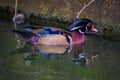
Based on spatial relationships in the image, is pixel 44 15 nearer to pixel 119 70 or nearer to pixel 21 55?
pixel 21 55

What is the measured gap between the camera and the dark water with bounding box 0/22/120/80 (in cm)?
1105

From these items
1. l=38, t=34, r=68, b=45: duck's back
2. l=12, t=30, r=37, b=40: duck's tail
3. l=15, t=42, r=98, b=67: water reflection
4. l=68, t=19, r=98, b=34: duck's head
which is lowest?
l=15, t=42, r=98, b=67: water reflection

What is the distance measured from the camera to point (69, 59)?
12773mm

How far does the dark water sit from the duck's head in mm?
293

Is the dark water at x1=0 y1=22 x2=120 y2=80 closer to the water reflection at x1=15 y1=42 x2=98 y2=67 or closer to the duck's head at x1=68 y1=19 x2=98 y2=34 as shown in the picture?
the water reflection at x1=15 y1=42 x2=98 y2=67

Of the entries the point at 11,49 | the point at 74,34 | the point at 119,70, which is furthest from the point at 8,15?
the point at 119,70

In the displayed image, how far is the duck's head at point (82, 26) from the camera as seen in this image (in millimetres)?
15363

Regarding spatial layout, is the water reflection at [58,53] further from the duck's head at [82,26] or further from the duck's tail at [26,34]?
the duck's head at [82,26]

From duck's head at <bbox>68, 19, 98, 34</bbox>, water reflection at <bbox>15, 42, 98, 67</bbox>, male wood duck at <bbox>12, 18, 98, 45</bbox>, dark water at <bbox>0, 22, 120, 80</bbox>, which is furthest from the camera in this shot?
Result: duck's head at <bbox>68, 19, 98, 34</bbox>

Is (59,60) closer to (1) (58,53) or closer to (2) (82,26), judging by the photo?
(1) (58,53)

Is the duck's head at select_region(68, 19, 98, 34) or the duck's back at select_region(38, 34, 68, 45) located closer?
the duck's back at select_region(38, 34, 68, 45)

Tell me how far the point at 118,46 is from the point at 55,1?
3.54 meters

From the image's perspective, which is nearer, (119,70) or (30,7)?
(119,70)

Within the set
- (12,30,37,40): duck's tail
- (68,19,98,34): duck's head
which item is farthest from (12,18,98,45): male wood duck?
(68,19,98,34): duck's head
